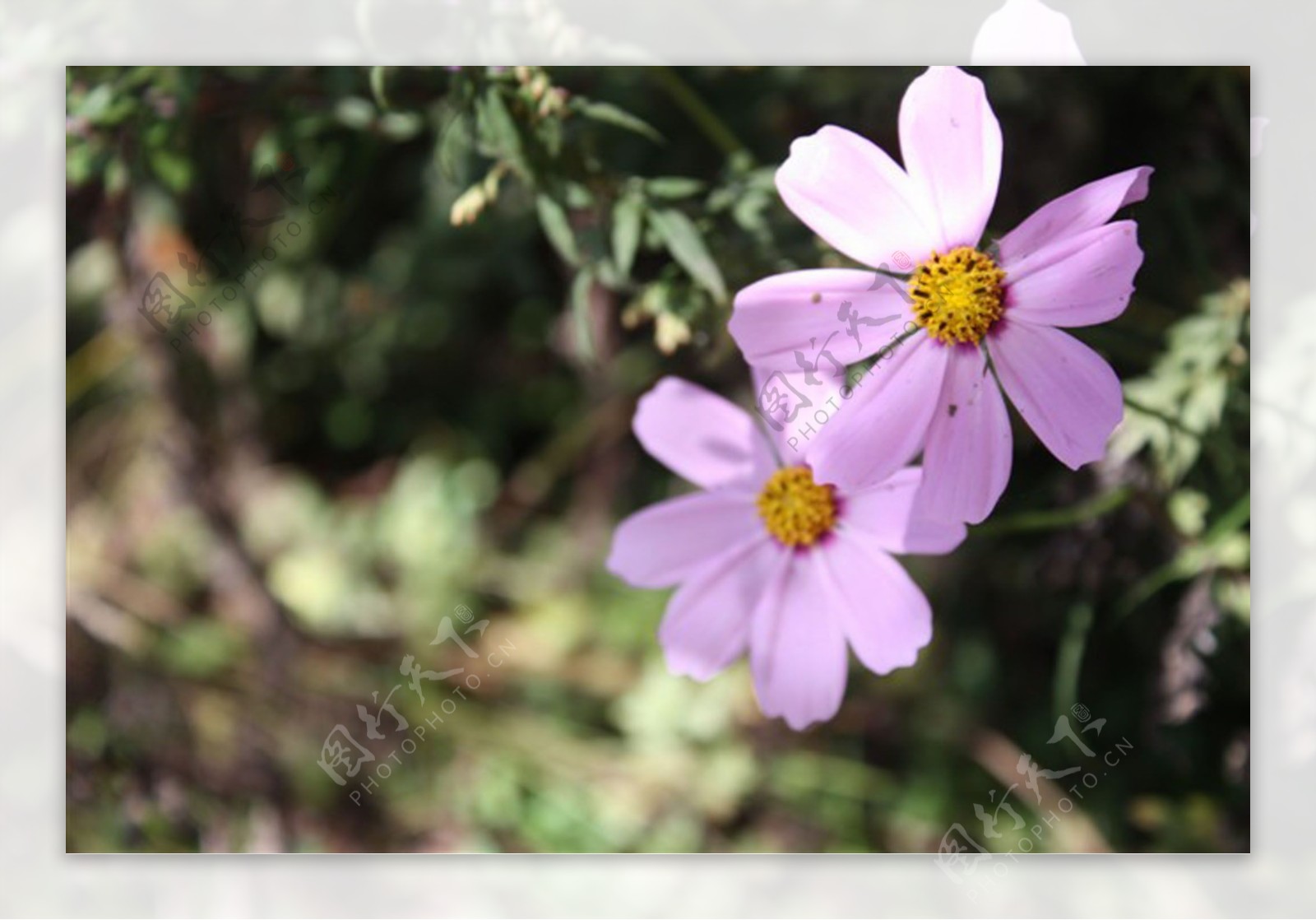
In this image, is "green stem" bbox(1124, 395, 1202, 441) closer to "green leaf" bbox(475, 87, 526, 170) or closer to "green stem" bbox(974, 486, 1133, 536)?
"green stem" bbox(974, 486, 1133, 536)

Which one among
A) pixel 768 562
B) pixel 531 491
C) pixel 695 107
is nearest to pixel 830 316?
pixel 768 562

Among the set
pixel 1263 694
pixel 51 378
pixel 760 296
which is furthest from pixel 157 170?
pixel 1263 694

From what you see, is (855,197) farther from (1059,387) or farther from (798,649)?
(798,649)

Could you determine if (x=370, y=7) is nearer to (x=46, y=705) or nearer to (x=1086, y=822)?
(x=46, y=705)

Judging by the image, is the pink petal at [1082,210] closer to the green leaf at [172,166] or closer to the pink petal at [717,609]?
the pink petal at [717,609]

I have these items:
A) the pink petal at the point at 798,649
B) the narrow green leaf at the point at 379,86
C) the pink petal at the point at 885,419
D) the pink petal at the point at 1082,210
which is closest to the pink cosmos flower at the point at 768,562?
the pink petal at the point at 798,649
